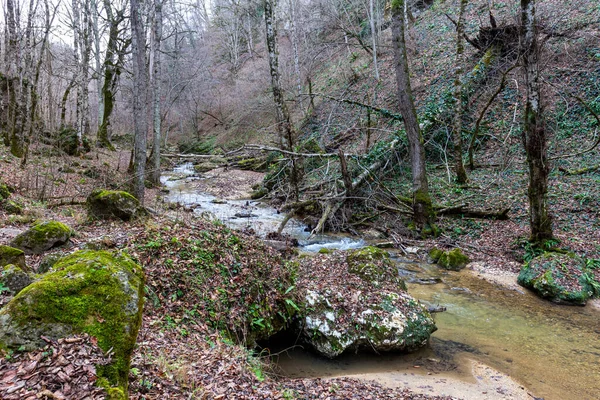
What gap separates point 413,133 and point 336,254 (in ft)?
16.9

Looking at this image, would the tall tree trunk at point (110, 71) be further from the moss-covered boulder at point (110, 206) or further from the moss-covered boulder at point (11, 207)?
the moss-covered boulder at point (110, 206)

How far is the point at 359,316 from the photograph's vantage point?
222 inches

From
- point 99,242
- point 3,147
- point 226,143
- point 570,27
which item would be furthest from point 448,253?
point 226,143

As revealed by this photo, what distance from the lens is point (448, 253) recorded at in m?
9.36

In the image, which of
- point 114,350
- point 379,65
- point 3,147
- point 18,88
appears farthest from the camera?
point 379,65

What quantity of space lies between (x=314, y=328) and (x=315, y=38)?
2973 centimetres

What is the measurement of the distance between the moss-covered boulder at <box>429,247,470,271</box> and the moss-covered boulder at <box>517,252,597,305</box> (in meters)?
1.34

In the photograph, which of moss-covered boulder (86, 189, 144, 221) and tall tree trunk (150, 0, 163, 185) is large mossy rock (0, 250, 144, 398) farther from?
tall tree trunk (150, 0, 163, 185)

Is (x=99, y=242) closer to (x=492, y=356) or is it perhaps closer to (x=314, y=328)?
(x=314, y=328)

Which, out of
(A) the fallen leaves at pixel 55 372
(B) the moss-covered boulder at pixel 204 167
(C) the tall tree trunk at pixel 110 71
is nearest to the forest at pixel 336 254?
(A) the fallen leaves at pixel 55 372

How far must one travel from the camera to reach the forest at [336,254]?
2884mm

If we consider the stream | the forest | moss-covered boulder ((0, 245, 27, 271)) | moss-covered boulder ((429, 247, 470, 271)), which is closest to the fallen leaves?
the forest

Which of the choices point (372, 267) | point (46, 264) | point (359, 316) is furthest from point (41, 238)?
point (372, 267)

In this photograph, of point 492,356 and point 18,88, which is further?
point 18,88
